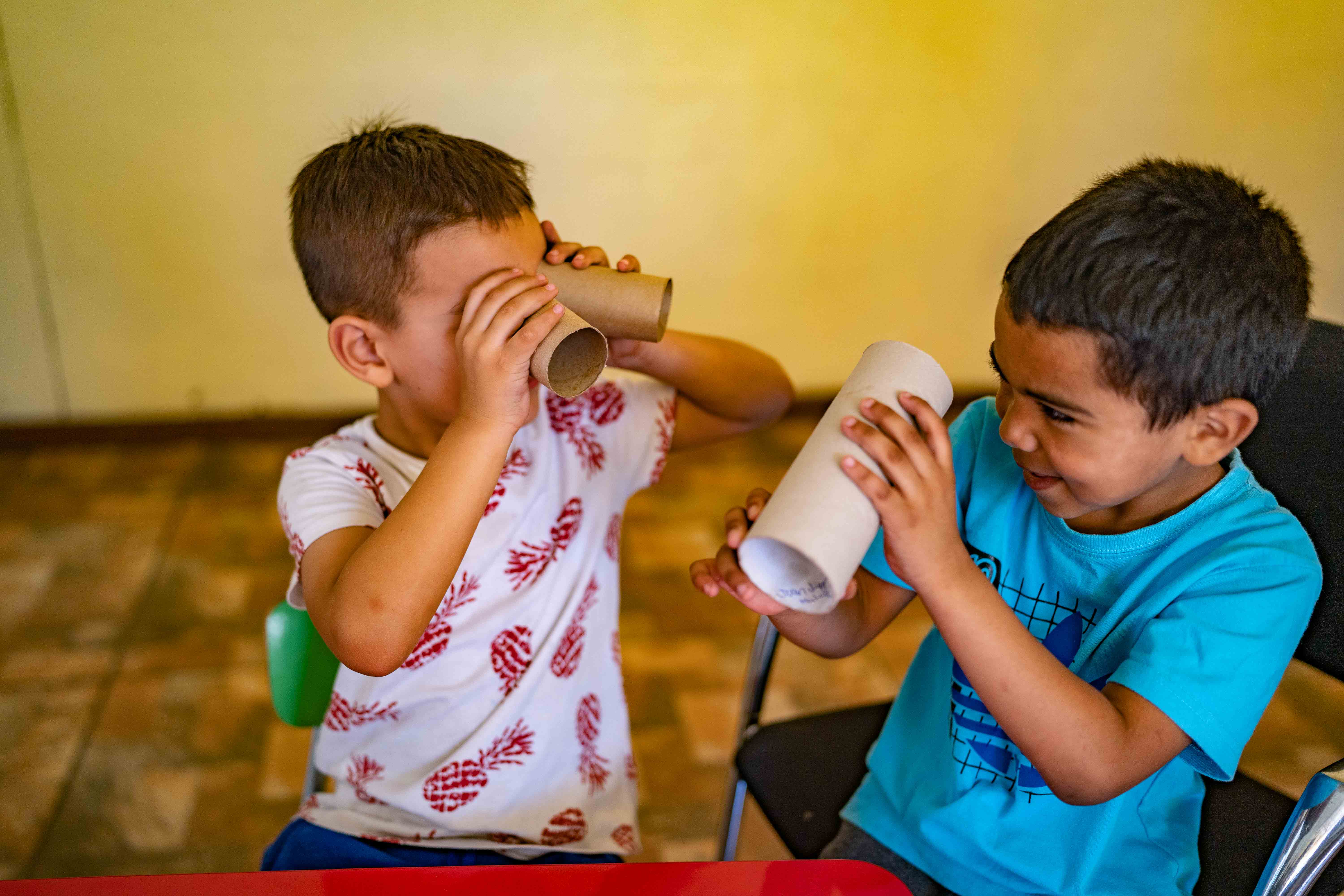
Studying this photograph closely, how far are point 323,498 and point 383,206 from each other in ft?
0.97

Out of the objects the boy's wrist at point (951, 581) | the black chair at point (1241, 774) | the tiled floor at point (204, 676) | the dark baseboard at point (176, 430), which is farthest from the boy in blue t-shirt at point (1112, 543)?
the dark baseboard at point (176, 430)

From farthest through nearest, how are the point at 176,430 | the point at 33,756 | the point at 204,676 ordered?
1. the point at 176,430
2. the point at 204,676
3. the point at 33,756

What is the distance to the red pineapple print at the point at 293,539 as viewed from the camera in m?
0.99

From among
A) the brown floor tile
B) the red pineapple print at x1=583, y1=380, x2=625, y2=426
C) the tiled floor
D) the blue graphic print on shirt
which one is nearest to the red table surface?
the blue graphic print on shirt

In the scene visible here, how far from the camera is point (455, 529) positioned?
2.98 ft

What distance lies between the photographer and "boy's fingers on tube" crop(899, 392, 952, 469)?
715mm

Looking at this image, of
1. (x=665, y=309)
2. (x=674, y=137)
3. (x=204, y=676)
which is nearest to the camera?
(x=665, y=309)

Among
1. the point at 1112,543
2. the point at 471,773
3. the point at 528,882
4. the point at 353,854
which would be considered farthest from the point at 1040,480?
the point at 353,854

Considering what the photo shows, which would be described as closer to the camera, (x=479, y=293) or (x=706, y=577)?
(x=706, y=577)

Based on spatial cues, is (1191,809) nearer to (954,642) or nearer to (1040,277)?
(954,642)

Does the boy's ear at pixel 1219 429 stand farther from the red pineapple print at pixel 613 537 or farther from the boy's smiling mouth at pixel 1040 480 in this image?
the red pineapple print at pixel 613 537

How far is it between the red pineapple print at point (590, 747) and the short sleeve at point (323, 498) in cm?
31

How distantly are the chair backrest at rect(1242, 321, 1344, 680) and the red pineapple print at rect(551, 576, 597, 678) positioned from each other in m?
0.71

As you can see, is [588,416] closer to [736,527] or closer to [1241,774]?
[736,527]
